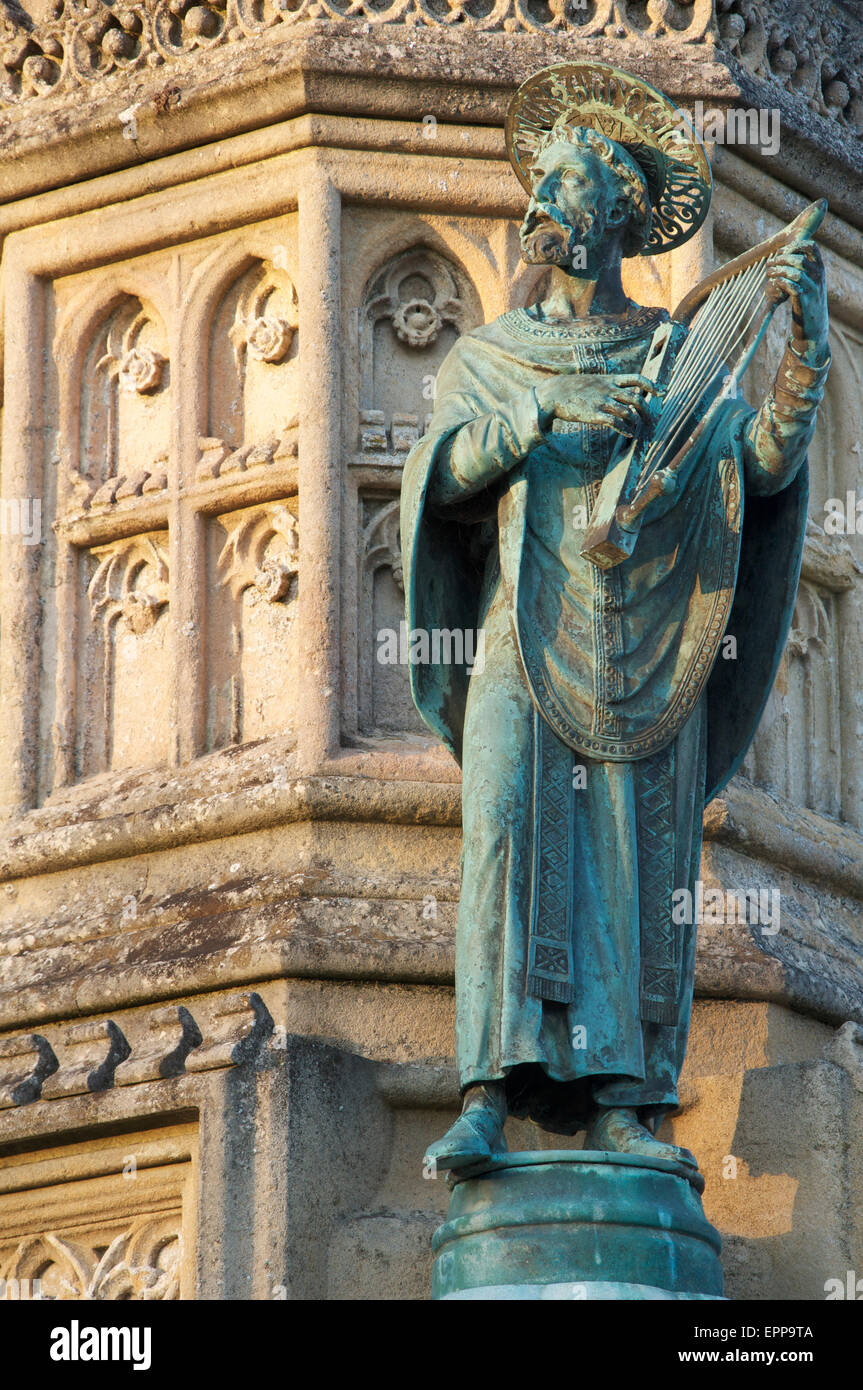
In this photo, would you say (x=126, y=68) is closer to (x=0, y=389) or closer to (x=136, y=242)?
(x=136, y=242)

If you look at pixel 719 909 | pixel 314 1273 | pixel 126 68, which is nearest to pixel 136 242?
pixel 126 68

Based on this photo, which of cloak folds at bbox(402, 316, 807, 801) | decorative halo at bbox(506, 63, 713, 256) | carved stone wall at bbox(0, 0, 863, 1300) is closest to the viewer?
cloak folds at bbox(402, 316, 807, 801)

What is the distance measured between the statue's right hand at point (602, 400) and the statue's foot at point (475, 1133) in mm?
1561

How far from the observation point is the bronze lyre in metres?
6.79

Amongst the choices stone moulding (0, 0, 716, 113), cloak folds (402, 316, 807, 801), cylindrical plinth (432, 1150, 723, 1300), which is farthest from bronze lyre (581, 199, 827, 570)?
stone moulding (0, 0, 716, 113)

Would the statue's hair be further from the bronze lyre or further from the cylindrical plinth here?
the cylindrical plinth

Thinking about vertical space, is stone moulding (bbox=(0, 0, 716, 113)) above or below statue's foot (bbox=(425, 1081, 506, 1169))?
above

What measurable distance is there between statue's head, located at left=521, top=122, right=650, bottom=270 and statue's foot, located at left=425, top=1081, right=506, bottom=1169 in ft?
6.75

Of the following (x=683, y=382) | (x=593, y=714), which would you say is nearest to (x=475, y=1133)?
(x=593, y=714)

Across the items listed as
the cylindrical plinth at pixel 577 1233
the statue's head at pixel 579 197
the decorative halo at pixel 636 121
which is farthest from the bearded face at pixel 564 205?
the cylindrical plinth at pixel 577 1233

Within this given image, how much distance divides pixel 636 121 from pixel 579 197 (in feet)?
1.01

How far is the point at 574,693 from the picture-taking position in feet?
22.6

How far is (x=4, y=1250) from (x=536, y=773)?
7.12 ft

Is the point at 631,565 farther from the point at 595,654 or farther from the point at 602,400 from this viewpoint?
the point at 602,400
